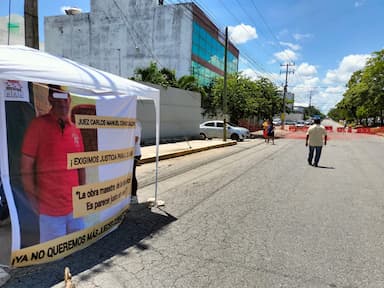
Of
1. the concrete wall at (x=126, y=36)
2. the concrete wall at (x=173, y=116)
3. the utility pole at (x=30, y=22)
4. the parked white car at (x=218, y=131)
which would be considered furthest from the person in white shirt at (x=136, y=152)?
the concrete wall at (x=126, y=36)

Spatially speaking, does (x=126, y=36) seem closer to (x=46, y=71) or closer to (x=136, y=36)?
(x=136, y=36)

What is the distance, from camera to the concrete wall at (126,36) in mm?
33406

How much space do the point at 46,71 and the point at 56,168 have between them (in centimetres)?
115

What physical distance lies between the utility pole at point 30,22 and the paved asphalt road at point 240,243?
169 inches

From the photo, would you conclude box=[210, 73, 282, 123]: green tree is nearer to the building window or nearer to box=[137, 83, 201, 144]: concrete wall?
the building window

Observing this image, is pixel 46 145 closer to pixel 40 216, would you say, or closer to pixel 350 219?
pixel 40 216

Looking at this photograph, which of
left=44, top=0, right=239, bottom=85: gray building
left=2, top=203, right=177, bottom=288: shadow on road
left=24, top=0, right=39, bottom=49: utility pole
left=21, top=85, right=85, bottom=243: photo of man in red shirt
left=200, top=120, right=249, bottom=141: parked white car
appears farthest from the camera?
left=44, top=0, right=239, bottom=85: gray building

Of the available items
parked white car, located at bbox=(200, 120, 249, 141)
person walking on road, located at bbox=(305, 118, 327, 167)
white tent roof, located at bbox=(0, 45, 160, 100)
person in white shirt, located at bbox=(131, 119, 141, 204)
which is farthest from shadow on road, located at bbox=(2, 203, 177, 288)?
parked white car, located at bbox=(200, 120, 249, 141)

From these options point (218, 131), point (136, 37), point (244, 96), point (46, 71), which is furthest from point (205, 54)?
point (46, 71)

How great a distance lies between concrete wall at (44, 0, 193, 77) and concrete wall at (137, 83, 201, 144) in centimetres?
1119

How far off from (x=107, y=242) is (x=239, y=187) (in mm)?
4211

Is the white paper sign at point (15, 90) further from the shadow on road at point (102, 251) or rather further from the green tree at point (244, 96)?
the green tree at point (244, 96)

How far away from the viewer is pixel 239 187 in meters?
7.71

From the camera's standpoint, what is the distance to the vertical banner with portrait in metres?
3.47
